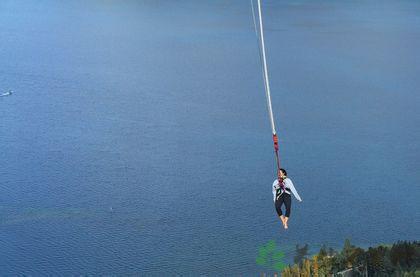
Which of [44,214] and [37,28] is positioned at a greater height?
[37,28]

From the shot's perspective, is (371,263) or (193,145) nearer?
(371,263)

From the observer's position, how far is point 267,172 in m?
15.9

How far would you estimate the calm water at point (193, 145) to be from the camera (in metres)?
12.9

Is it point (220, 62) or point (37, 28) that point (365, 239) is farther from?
point (37, 28)

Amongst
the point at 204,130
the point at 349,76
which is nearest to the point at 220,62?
the point at 349,76

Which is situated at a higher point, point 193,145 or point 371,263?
point 193,145

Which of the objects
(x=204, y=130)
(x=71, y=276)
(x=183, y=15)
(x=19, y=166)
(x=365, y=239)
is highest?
(x=183, y=15)

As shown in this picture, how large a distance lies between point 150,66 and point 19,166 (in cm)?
979

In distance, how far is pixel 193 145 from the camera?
1736cm

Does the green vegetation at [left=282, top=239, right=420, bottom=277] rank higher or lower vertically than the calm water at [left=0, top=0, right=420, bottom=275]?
lower

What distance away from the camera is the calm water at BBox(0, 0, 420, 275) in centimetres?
1294

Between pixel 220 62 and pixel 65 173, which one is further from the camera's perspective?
pixel 220 62

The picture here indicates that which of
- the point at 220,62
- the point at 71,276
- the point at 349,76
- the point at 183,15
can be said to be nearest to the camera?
the point at 71,276

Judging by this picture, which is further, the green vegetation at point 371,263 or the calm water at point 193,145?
the calm water at point 193,145
